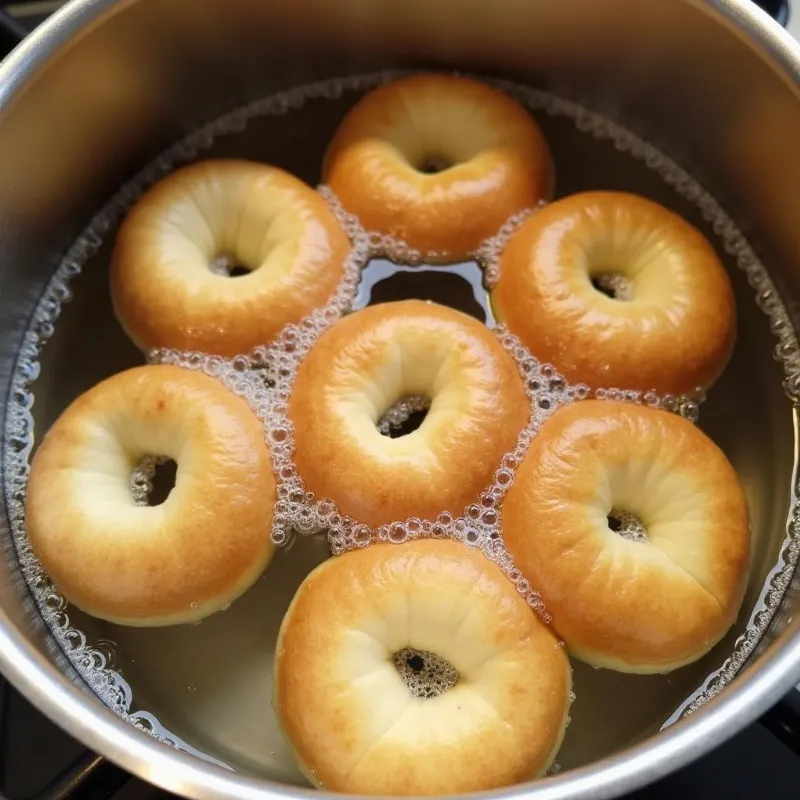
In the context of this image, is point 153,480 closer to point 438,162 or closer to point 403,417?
point 403,417

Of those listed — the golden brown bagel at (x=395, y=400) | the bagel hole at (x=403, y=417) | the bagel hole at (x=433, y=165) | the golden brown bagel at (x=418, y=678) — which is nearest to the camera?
the golden brown bagel at (x=418, y=678)

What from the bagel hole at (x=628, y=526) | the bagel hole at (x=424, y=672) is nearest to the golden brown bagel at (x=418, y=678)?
the bagel hole at (x=424, y=672)

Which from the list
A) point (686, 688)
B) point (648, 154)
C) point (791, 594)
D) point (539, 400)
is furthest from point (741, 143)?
point (686, 688)

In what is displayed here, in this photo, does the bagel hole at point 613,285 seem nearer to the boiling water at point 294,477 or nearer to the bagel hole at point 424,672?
the boiling water at point 294,477

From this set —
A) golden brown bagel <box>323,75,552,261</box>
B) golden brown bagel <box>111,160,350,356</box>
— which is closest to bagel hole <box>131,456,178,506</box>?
golden brown bagel <box>111,160,350,356</box>

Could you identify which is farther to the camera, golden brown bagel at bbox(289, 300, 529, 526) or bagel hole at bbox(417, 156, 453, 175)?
bagel hole at bbox(417, 156, 453, 175)

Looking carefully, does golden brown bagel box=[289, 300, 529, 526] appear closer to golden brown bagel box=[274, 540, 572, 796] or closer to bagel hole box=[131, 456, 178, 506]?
golden brown bagel box=[274, 540, 572, 796]

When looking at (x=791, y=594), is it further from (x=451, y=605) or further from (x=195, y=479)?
(x=195, y=479)
